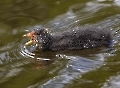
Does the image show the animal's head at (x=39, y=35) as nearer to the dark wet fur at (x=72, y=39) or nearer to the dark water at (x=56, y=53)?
the dark wet fur at (x=72, y=39)

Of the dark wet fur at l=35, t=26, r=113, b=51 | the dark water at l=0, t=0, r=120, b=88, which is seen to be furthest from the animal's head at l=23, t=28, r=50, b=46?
the dark water at l=0, t=0, r=120, b=88

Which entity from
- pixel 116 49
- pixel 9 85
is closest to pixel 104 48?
pixel 116 49

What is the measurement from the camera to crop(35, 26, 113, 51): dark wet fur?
4.64 meters

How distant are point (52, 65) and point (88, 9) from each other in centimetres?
176

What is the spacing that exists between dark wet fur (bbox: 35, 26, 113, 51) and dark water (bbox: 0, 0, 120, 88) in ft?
0.25

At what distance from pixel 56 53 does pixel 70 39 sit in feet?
0.76

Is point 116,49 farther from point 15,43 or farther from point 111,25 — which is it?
point 15,43

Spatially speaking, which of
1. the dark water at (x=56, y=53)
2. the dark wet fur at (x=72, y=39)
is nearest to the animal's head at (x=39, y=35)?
the dark wet fur at (x=72, y=39)

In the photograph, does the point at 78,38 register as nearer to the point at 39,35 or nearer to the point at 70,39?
the point at 70,39

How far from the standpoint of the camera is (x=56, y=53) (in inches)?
182

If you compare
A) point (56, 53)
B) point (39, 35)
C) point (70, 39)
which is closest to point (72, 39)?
point (70, 39)

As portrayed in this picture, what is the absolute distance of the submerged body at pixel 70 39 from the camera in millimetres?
4641

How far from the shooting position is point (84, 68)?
415 centimetres

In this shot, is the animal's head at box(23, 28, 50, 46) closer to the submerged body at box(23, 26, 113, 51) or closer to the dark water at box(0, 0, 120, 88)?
the submerged body at box(23, 26, 113, 51)
